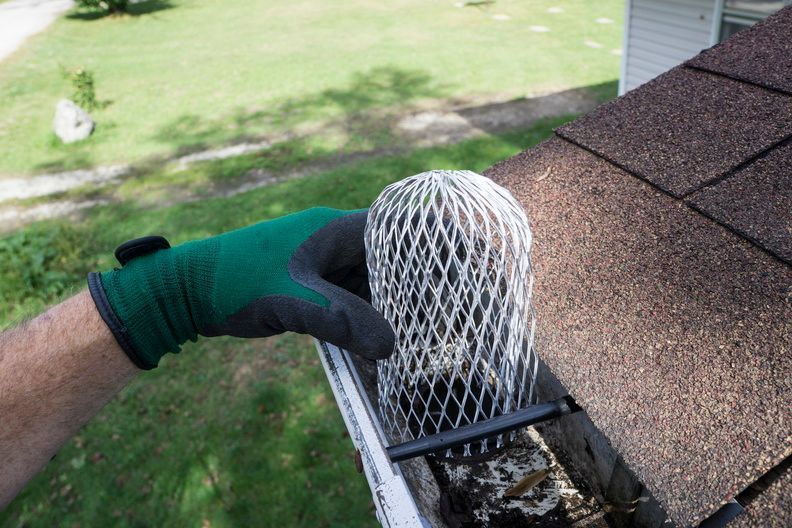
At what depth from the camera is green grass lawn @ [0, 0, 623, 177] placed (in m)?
10.5

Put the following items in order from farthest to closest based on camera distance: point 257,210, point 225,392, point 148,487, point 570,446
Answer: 1. point 257,210
2. point 225,392
3. point 148,487
4. point 570,446

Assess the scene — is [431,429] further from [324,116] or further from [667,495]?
[324,116]

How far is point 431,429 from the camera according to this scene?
6.62ft

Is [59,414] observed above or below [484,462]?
above

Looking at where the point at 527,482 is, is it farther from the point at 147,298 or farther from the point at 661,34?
the point at 661,34

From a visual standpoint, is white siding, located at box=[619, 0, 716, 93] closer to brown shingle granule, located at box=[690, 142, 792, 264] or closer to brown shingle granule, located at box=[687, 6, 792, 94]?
brown shingle granule, located at box=[687, 6, 792, 94]

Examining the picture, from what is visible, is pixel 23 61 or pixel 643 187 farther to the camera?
pixel 23 61

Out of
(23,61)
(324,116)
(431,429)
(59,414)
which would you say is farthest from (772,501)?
(23,61)

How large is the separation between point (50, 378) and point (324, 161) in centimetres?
699

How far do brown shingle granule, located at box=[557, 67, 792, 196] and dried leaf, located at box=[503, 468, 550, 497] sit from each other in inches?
42.0

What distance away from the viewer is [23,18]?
20.7 meters

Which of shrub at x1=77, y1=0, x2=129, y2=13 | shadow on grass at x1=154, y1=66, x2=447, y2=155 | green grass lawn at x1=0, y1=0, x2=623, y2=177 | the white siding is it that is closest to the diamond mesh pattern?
green grass lawn at x1=0, y1=0, x2=623, y2=177

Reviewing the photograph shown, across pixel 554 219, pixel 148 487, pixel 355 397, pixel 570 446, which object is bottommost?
pixel 148 487

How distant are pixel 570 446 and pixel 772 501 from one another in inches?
36.7
